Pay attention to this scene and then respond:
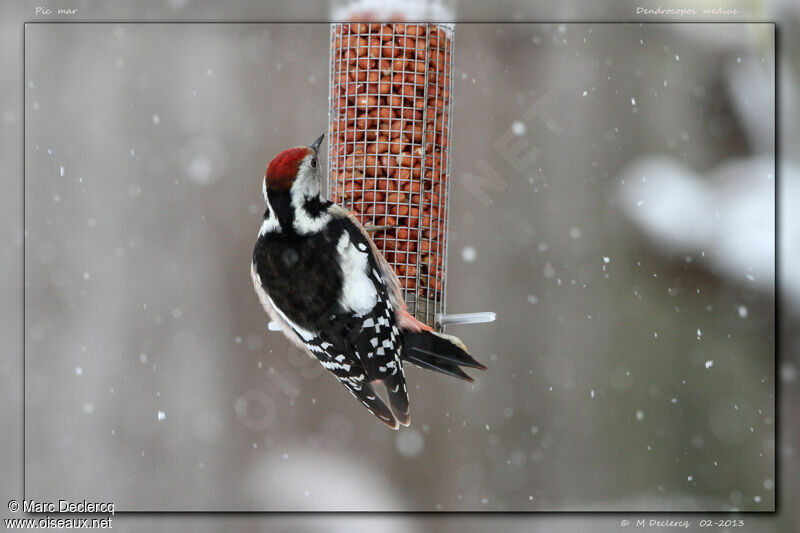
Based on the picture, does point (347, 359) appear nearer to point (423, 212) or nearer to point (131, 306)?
point (423, 212)

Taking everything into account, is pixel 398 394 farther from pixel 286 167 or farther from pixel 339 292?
pixel 286 167

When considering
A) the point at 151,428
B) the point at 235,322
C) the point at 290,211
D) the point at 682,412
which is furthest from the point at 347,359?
the point at 682,412

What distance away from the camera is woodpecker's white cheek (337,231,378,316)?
3279 mm

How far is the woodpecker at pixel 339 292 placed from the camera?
326 cm

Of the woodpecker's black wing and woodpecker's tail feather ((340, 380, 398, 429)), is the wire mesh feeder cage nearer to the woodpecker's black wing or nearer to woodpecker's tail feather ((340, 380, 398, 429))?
the woodpecker's black wing

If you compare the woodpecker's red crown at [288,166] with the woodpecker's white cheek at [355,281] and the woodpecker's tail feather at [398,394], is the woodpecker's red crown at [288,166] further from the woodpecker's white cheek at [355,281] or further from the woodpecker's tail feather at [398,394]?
the woodpecker's tail feather at [398,394]

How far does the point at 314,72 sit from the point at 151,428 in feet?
6.11

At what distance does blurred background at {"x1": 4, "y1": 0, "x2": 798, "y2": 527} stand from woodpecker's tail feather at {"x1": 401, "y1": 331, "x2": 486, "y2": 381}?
1.63 meters

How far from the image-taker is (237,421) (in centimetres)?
501

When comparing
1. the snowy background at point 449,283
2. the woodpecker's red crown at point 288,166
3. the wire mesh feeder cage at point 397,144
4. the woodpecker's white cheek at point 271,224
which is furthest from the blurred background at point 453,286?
the woodpecker's red crown at point 288,166

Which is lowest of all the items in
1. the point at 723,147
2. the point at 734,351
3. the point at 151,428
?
the point at 151,428

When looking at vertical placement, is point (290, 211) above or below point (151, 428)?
above

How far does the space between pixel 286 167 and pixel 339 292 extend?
42 cm

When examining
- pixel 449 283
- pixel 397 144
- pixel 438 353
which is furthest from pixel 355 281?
pixel 449 283
